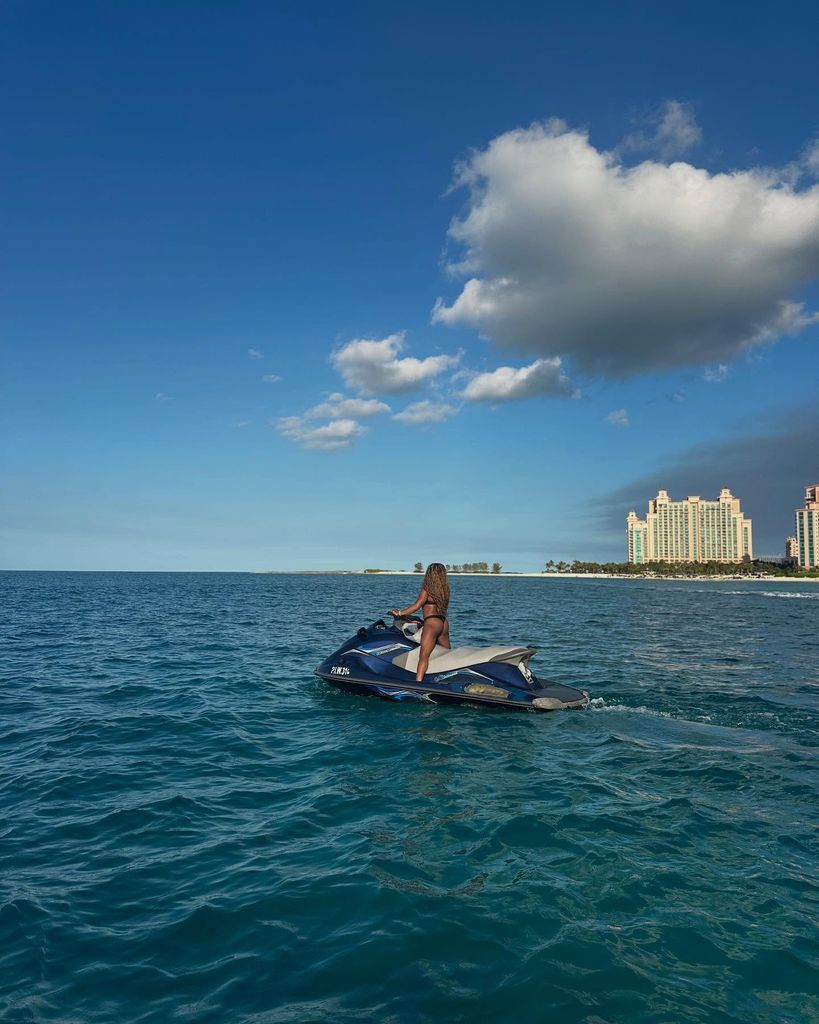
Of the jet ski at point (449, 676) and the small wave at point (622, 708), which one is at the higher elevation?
the jet ski at point (449, 676)

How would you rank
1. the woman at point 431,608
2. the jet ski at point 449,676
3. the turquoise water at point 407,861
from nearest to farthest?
the turquoise water at point 407,861
the jet ski at point 449,676
the woman at point 431,608

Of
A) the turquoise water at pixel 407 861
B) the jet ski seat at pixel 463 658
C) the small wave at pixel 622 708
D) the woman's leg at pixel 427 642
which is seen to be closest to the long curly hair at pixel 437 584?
the woman's leg at pixel 427 642

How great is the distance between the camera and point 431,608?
512 inches

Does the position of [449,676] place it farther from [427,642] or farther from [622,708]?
[622,708]

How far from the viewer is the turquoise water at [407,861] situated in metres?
4.24

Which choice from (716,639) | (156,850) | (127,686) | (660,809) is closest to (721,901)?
(660,809)

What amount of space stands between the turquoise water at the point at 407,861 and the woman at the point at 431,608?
1015 mm

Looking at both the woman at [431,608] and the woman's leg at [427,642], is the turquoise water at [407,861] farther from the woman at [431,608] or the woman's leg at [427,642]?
the woman at [431,608]

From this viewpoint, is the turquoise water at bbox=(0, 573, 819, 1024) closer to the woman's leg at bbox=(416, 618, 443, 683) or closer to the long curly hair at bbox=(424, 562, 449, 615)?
the woman's leg at bbox=(416, 618, 443, 683)

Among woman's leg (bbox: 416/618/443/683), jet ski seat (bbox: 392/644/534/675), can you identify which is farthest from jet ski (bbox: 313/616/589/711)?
woman's leg (bbox: 416/618/443/683)

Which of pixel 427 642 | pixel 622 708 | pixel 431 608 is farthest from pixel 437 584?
pixel 622 708

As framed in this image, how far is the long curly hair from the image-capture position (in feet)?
41.9

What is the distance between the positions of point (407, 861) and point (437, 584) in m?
7.12

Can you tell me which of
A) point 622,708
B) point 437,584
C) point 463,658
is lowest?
point 622,708
